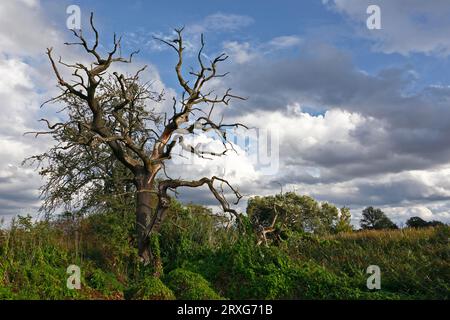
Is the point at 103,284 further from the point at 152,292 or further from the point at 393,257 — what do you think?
the point at 393,257

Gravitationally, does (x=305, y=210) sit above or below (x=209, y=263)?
above

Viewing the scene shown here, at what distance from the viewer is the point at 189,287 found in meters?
12.1

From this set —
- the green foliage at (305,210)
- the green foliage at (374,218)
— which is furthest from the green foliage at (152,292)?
the green foliage at (374,218)

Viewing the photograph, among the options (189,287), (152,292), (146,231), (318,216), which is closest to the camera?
(152,292)

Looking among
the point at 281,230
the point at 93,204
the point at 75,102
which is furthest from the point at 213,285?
the point at 75,102

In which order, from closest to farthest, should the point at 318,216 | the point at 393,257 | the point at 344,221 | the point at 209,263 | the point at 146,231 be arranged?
1. the point at 209,263
2. the point at 393,257
3. the point at 146,231
4. the point at 344,221
5. the point at 318,216

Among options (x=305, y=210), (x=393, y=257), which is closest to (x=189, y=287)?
(x=393, y=257)

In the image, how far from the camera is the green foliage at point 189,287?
38.8 ft

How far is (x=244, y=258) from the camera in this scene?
47.0 ft

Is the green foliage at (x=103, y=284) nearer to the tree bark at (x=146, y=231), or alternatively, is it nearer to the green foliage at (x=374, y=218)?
the tree bark at (x=146, y=231)

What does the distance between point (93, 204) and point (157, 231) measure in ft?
18.4

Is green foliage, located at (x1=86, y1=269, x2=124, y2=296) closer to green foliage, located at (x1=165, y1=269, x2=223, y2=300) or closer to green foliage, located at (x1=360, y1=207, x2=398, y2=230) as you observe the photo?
green foliage, located at (x1=165, y1=269, x2=223, y2=300)

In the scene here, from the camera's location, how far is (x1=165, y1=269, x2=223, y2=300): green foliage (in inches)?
466
